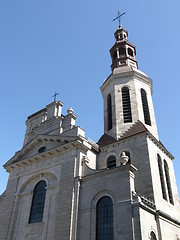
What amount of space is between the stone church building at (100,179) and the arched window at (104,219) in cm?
6

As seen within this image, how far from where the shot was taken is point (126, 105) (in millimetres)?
25156

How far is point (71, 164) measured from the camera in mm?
19109

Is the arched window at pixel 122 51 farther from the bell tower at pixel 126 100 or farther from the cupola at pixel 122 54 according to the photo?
the bell tower at pixel 126 100

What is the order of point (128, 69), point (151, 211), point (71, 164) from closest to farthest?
point (151, 211)
point (71, 164)
point (128, 69)

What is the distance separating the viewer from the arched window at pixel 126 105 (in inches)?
953

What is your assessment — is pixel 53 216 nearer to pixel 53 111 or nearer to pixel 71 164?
pixel 71 164

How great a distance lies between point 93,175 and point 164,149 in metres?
8.06

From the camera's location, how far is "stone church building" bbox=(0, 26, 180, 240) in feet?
50.8

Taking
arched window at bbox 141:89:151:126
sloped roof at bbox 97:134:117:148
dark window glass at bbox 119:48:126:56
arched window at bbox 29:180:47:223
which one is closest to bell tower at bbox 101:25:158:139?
arched window at bbox 141:89:151:126

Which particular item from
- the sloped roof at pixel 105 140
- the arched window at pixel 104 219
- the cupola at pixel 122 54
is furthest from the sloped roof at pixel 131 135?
the cupola at pixel 122 54

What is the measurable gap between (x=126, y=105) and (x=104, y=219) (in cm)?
1242

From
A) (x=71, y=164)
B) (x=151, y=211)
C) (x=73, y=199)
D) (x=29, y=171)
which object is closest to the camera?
(x=151, y=211)

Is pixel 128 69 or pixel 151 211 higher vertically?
pixel 128 69

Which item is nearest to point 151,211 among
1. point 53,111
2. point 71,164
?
point 71,164
